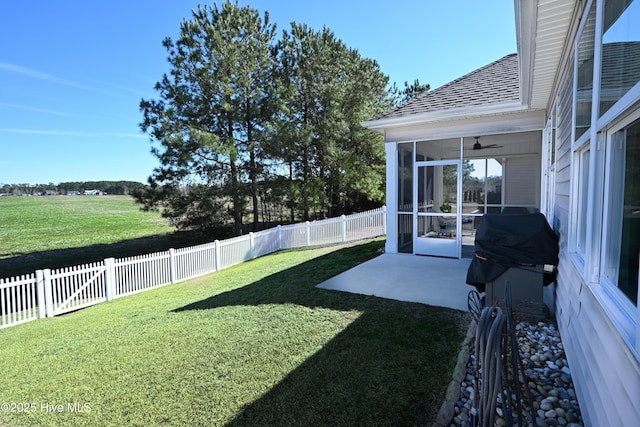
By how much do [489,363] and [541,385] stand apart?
1277mm

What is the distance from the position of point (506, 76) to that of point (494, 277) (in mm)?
6064

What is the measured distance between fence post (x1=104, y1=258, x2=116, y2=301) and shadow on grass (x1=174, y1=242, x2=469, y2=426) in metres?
5.59

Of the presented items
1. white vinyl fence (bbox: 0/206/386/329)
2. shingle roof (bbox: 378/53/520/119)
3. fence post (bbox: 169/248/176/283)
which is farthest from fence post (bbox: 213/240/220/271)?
shingle roof (bbox: 378/53/520/119)

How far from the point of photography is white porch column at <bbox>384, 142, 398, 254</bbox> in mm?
7953

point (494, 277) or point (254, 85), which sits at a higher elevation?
point (254, 85)

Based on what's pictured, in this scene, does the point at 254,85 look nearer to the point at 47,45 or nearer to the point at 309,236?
the point at 309,236

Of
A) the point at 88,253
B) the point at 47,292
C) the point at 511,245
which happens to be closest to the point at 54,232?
the point at 88,253

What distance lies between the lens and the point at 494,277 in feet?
12.5

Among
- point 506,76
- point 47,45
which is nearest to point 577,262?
point 506,76

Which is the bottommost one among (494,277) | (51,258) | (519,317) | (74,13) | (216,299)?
(51,258)

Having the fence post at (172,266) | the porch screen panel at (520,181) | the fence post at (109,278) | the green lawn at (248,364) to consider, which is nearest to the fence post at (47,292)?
the fence post at (109,278)

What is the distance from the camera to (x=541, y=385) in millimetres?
2617

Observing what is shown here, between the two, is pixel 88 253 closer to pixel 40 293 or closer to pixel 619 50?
pixel 40 293

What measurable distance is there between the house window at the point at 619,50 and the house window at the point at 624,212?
19 centimetres
